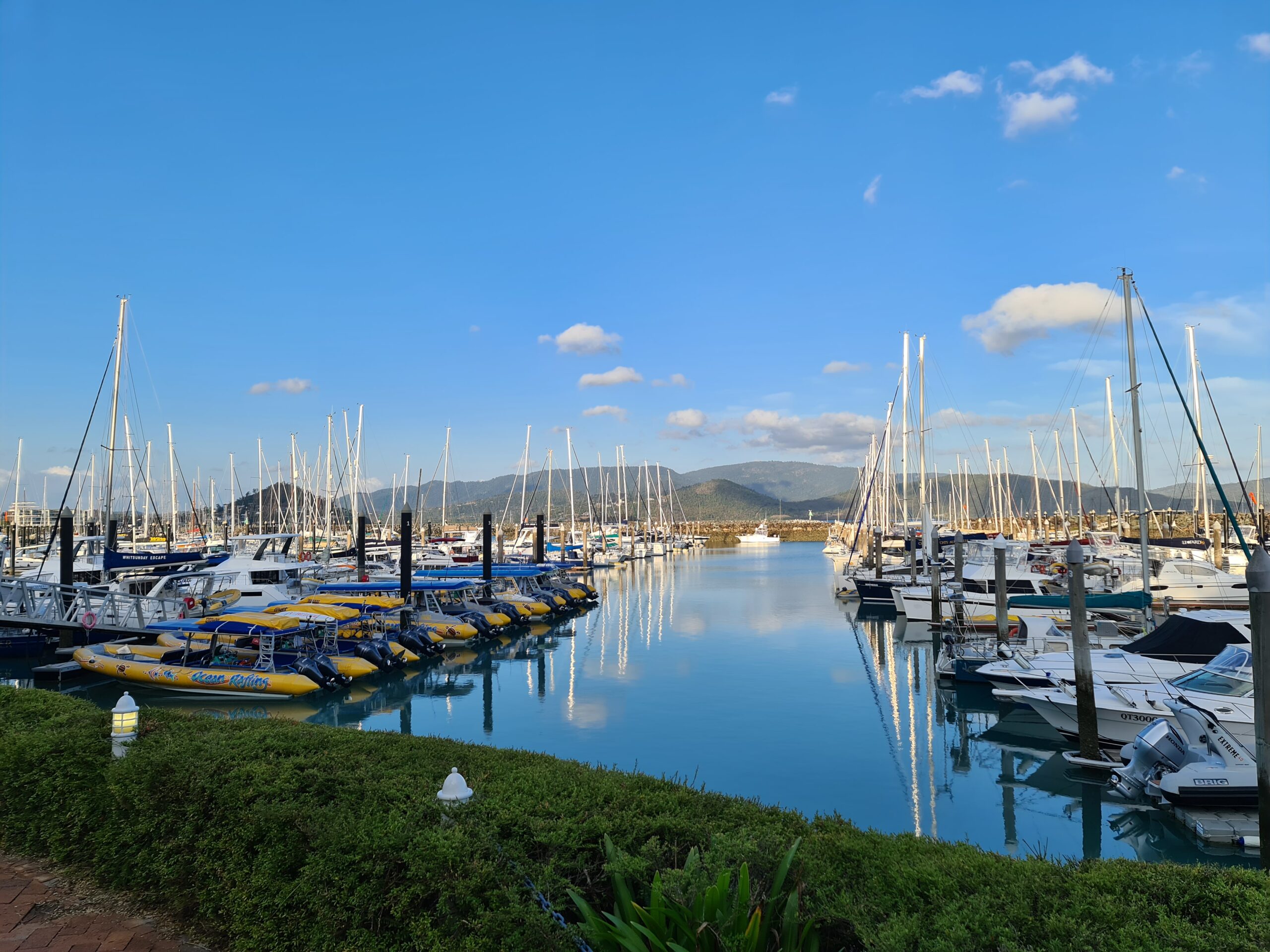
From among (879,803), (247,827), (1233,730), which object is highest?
(247,827)

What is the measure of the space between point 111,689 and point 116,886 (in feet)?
62.4

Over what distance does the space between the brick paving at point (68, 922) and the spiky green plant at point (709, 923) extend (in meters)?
3.55

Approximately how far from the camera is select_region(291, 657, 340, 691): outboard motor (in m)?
22.3

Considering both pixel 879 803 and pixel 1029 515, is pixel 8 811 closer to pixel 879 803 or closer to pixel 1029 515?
pixel 879 803

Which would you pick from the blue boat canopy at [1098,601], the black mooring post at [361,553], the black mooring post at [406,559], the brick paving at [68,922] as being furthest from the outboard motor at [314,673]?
the blue boat canopy at [1098,601]

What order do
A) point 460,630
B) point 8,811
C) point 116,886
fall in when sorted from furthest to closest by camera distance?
1. point 460,630
2. point 8,811
3. point 116,886

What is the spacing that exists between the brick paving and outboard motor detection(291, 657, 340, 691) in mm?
15404

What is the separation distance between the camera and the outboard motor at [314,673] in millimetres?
22297

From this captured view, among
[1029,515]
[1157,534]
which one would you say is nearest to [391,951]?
[1157,534]

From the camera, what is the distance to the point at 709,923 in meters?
4.26

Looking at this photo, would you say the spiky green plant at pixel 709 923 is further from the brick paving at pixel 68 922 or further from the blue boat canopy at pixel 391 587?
the blue boat canopy at pixel 391 587

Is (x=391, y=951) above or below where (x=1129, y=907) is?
below

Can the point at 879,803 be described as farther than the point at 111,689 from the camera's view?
No

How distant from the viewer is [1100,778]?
15.0 metres
